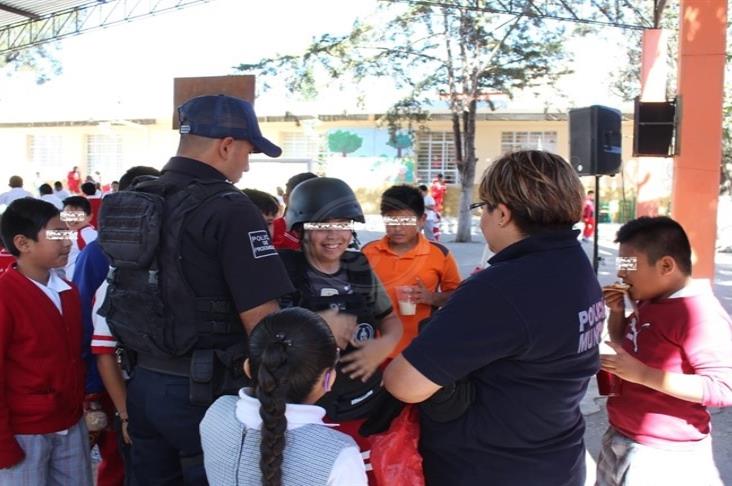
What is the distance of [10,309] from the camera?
2398mm

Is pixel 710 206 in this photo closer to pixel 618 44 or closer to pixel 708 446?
pixel 708 446

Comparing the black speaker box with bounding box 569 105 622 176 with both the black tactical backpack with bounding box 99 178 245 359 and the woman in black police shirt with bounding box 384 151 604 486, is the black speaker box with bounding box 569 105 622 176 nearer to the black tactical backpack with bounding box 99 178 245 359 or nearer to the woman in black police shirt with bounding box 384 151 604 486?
the woman in black police shirt with bounding box 384 151 604 486

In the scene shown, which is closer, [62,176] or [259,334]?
[259,334]

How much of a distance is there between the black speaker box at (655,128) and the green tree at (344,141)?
2084cm

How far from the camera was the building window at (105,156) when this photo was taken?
101 feet

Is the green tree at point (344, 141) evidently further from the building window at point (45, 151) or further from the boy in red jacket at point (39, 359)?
the boy in red jacket at point (39, 359)

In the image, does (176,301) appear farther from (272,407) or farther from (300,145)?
(300,145)

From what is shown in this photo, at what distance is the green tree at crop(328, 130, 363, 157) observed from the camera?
27.6 m

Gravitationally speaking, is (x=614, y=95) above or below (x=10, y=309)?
above

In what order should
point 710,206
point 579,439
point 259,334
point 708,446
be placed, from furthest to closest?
point 710,206
point 708,446
point 579,439
point 259,334

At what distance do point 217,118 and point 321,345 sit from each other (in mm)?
891

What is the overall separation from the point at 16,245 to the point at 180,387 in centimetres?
109

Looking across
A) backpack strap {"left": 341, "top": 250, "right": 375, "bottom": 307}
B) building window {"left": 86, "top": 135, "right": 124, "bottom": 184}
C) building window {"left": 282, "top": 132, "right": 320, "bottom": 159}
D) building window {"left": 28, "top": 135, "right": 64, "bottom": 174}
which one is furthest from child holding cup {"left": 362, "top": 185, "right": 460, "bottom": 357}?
building window {"left": 28, "top": 135, "right": 64, "bottom": 174}

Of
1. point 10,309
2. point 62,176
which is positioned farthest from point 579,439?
point 62,176
